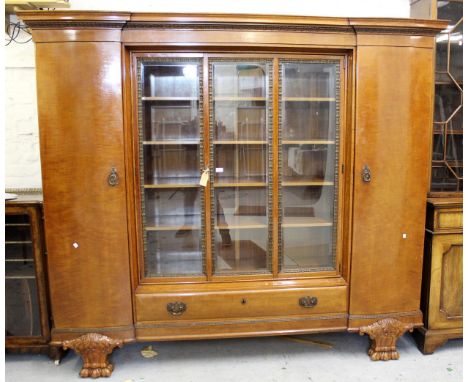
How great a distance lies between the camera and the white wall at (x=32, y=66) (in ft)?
8.00

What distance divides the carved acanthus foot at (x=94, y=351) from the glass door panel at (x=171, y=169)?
419 mm

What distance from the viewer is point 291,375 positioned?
2020mm

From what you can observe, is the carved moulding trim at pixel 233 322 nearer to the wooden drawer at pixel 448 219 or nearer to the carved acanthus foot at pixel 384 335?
the carved acanthus foot at pixel 384 335

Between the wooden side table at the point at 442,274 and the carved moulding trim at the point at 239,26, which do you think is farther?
the wooden side table at the point at 442,274

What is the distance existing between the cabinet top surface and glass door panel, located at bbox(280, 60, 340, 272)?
27 centimetres

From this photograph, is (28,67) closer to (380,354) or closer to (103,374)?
(103,374)

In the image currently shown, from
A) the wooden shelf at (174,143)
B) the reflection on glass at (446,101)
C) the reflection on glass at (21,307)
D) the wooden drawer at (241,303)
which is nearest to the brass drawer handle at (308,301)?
the wooden drawer at (241,303)

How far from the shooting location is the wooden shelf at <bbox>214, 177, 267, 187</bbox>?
214 centimetres

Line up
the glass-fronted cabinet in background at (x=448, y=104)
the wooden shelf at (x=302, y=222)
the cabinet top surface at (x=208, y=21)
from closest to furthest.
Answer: the cabinet top surface at (x=208, y=21) < the wooden shelf at (x=302, y=222) < the glass-fronted cabinet in background at (x=448, y=104)

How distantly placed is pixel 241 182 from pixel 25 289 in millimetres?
1409

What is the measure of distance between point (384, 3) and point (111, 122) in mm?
2094

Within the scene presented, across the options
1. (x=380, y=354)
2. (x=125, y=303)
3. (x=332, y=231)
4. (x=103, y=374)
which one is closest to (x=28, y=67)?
(x=125, y=303)

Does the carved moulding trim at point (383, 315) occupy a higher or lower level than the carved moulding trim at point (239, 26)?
lower

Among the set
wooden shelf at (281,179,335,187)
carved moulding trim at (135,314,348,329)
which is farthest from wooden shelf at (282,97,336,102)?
carved moulding trim at (135,314,348,329)
